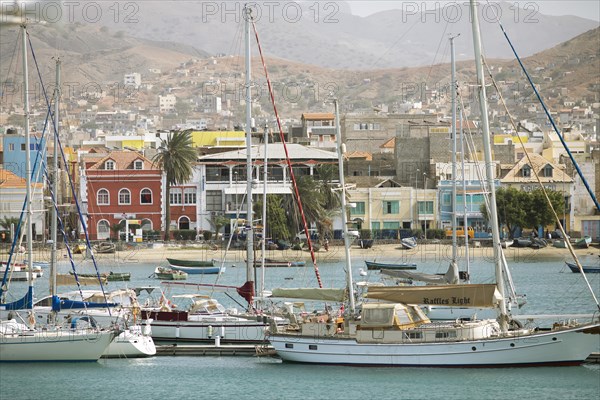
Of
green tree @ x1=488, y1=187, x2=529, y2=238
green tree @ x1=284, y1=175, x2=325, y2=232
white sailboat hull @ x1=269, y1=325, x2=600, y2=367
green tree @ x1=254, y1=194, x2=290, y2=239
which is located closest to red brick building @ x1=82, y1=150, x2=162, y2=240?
green tree @ x1=254, y1=194, x2=290, y2=239

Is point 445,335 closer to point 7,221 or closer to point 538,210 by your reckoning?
point 538,210

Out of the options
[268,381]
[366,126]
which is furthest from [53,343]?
[366,126]

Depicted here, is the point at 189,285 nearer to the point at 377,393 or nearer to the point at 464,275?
the point at 464,275

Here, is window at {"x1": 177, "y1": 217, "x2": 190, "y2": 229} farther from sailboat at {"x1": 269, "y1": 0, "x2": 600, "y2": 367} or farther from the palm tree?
sailboat at {"x1": 269, "y1": 0, "x2": 600, "y2": 367}

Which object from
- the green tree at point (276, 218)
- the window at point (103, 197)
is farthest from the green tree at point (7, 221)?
the green tree at point (276, 218)

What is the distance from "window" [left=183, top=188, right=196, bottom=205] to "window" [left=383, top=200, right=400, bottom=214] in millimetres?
16621

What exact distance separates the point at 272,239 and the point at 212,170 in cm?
1033

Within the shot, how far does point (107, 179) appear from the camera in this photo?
107000 mm

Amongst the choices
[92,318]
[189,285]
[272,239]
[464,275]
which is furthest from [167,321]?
[272,239]

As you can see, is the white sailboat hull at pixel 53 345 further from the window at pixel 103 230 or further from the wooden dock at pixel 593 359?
the window at pixel 103 230

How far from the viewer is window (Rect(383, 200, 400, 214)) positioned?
11188 cm

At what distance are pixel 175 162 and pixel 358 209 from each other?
17.2m

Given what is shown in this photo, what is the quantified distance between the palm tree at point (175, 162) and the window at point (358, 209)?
→ 1448 cm

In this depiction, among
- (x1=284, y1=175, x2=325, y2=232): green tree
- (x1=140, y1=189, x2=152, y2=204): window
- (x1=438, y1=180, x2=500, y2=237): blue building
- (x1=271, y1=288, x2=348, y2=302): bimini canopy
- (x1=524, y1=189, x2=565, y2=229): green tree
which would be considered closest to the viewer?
(x1=271, y1=288, x2=348, y2=302): bimini canopy
